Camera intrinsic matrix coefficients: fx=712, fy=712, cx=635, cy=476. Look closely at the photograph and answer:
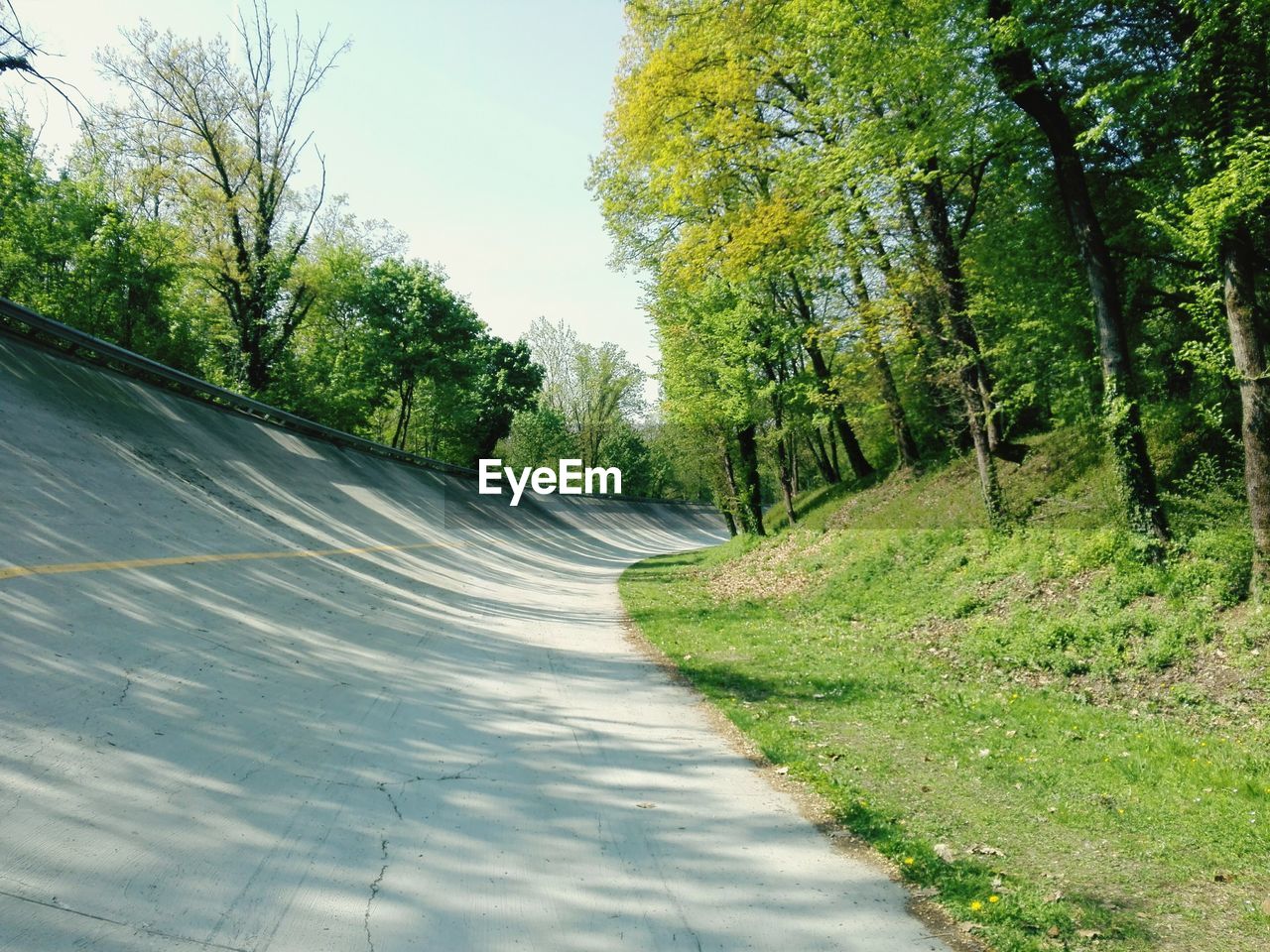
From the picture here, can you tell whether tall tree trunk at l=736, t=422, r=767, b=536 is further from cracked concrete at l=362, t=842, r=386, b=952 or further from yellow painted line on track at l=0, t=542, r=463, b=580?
cracked concrete at l=362, t=842, r=386, b=952

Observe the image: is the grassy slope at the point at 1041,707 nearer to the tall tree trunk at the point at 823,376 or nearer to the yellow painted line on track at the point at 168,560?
the yellow painted line on track at the point at 168,560

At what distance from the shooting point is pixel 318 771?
16.5ft

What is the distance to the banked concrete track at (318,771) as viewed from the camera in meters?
3.49

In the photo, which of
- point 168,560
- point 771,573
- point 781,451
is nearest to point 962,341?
point 771,573

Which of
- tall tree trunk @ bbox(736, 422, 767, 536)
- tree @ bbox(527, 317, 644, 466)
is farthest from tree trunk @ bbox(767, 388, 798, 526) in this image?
→ tree @ bbox(527, 317, 644, 466)

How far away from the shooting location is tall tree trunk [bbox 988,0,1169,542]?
9.27 metres

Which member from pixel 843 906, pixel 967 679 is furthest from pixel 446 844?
pixel 967 679

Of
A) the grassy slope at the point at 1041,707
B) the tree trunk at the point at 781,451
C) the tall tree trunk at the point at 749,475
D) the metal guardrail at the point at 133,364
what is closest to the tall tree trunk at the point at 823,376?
the tree trunk at the point at 781,451

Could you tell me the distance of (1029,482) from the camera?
46.3 feet

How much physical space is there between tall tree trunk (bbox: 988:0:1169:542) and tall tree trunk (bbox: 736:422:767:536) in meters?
17.0

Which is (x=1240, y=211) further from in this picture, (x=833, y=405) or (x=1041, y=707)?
(x=833, y=405)
